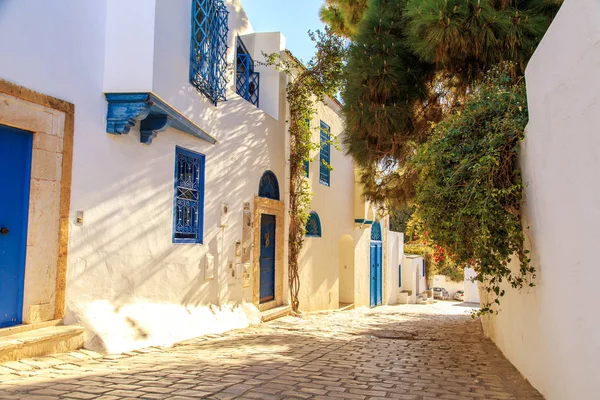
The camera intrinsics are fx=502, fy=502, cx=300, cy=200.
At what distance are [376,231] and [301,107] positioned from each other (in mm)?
9463

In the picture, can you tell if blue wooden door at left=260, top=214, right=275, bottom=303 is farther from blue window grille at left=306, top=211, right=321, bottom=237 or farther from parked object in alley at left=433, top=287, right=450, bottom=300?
parked object in alley at left=433, top=287, right=450, bottom=300

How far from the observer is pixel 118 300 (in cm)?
593

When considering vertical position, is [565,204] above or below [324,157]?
below

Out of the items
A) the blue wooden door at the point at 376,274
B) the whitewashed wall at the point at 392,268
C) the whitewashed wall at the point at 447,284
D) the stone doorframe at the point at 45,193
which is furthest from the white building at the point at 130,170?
the whitewashed wall at the point at 447,284

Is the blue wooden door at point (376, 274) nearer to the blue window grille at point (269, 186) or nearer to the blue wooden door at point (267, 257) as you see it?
the blue wooden door at point (267, 257)

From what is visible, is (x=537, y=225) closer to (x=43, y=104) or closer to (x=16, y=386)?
(x=16, y=386)

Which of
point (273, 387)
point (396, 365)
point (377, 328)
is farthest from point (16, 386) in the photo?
point (377, 328)

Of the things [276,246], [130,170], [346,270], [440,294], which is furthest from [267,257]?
[440,294]

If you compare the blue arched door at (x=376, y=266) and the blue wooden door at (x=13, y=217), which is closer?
the blue wooden door at (x=13, y=217)

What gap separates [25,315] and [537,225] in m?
4.77

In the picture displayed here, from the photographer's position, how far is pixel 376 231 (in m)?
19.7

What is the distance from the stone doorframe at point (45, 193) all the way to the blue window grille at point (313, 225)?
805cm

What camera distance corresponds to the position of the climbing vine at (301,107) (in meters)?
11.2

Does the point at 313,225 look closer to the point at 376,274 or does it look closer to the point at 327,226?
the point at 327,226
